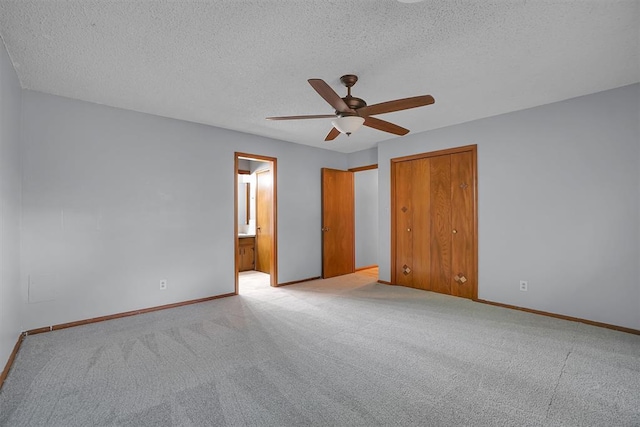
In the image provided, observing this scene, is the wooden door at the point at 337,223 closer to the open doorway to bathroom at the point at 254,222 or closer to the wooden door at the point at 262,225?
the open doorway to bathroom at the point at 254,222

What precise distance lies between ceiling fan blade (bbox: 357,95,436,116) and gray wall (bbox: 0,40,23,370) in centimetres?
271

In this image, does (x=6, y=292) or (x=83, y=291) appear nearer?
(x=6, y=292)

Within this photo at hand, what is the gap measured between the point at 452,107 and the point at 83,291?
4.64m

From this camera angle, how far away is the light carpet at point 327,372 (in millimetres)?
1793

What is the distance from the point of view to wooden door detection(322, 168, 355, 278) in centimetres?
566

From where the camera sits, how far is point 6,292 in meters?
2.35

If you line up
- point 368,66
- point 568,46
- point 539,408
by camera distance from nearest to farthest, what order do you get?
point 539,408, point 568,46, point 368,66

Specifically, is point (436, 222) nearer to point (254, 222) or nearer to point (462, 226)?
point (462, 226)

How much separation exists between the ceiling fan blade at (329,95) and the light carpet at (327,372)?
6.75ft

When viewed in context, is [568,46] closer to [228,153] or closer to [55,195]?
[228,153]

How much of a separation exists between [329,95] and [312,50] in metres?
0.37

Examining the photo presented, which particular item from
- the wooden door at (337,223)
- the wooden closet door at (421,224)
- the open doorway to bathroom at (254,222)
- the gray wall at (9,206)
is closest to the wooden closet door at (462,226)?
the wooden closet door at (421,224)

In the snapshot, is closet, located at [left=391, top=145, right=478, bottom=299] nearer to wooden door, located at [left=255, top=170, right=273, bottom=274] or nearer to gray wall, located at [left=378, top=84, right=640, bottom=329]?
gray wall, located at [left=378, top=84, right=640, bottom=329]

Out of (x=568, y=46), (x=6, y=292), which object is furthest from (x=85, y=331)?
(x=568, y=46)
